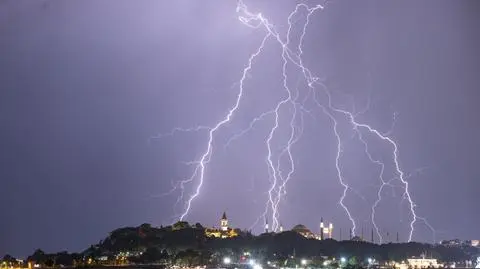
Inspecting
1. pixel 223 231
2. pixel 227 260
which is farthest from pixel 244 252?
pixel 223 231

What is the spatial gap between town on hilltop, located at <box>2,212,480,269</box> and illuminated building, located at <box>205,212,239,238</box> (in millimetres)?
43

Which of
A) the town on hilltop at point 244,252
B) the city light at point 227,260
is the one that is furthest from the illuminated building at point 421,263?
the city light at point 227,260

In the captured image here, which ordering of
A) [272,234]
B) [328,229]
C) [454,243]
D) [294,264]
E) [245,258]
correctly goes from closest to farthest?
1. [294,264]
2. [245,258]
3. [272,234]
4. [328,229]
5. [454,243]

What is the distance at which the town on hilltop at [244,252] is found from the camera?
126m

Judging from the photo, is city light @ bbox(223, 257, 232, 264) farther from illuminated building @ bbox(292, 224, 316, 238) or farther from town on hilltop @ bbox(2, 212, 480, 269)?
illuminated building @ bbox(292, 224, 316, 238)

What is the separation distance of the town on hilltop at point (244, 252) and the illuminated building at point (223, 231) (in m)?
0.04

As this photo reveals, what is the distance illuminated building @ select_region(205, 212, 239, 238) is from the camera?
152m

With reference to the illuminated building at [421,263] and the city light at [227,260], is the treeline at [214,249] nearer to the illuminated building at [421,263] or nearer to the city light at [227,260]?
the city light at [227,260]

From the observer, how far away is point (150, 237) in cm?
14788

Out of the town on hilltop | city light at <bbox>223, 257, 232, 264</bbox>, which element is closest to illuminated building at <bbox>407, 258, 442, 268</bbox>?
the town on hilltop

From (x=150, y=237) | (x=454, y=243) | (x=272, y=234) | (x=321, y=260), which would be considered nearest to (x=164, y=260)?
(x=150, y=237)

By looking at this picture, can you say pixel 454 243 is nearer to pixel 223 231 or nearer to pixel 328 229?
pixel 328 229

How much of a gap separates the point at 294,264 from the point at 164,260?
30.0 meters

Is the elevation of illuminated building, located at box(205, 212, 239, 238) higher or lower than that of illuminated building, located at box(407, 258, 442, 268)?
higher
